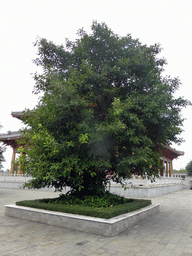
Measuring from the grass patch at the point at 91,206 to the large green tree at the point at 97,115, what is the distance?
49 cm

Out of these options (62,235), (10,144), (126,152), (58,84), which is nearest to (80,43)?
(58,84)

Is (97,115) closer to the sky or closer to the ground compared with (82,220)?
closer to the sky

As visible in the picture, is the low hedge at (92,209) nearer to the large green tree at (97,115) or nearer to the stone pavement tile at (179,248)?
the large green tree at (97,115)

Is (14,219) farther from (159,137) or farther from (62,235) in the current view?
(159,137)

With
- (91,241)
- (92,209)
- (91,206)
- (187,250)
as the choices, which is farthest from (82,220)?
(187,250)

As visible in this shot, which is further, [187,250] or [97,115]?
[97,115]

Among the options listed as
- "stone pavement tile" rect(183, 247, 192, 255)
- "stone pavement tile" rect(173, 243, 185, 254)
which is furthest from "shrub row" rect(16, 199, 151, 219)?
"stone pavement tile" rect(183, 247, 192, 255)

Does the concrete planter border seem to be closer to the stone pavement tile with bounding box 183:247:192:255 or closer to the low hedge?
the low hedge

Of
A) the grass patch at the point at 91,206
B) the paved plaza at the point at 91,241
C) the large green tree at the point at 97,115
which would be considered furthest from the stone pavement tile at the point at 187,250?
the large green tree at the point at 97,115

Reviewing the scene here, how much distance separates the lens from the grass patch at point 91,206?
5.72m

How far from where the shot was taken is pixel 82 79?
22.9 ft

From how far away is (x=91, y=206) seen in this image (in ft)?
22.3

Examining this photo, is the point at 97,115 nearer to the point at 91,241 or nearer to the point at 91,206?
the point at 91,206

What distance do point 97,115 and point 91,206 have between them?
342 cm
